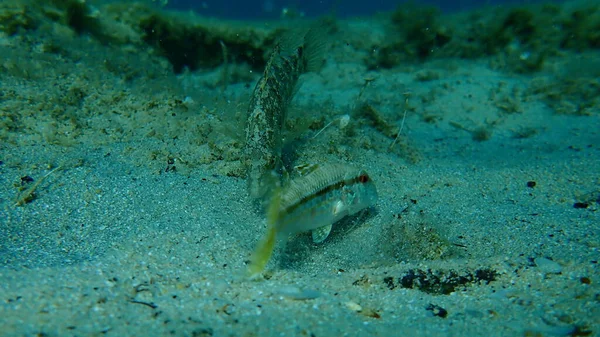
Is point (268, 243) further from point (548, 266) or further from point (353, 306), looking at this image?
point (548, 266)

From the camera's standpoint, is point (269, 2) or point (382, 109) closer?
point (382, 109)

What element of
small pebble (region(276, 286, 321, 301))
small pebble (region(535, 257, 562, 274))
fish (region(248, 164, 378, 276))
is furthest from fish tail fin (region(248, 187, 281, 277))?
small pebble (region(535, 257, 562, 274))

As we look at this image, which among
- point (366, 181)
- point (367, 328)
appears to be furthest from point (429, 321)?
point (366, 181)

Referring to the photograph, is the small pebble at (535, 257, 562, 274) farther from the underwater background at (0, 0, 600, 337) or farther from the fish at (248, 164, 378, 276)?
the fish at (248, 164, 378, 276)

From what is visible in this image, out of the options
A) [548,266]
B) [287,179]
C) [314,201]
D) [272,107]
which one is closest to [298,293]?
[314,201]

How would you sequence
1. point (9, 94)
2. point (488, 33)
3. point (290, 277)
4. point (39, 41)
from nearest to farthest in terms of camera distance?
1. point (290, 277)
2. point (9, 94)
3. point (39, 41)
4. point (488, 33)

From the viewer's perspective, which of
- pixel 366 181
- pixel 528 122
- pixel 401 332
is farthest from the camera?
pixel 528 122

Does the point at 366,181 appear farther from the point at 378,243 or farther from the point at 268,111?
the point at 268,111
